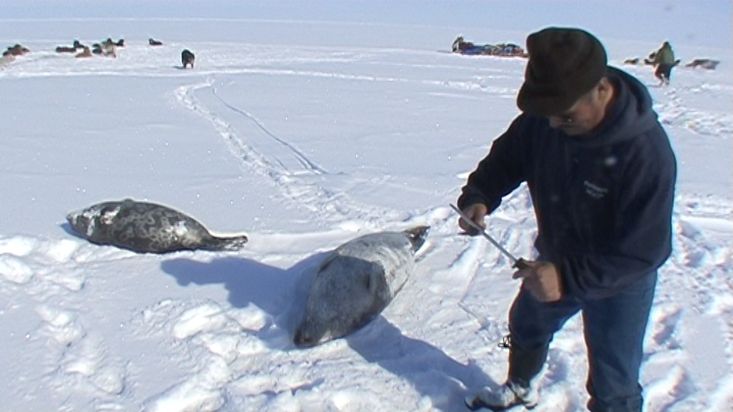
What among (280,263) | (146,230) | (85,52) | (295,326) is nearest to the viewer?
(295,326)

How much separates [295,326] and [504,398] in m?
1.09

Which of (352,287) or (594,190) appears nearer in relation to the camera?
(594,190)

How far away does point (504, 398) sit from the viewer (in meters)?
2.70

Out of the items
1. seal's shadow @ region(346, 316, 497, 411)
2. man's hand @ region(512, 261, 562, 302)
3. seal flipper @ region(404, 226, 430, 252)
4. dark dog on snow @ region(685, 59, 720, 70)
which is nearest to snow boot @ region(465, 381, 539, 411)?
seal's shadow @ region(346, 316, 497, 411)

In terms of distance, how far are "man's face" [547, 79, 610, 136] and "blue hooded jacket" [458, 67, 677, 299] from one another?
0.08 feet

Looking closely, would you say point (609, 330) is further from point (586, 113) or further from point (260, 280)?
point (260, 280)

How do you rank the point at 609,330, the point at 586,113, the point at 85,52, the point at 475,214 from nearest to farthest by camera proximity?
1. the point at 586,113
2. the point at 609,330
3. the point at 475,214
4. the point at 85,52

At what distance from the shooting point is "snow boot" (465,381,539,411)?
271cm

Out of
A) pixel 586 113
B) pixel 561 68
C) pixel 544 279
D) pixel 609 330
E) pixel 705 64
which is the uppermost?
pixel 561 68

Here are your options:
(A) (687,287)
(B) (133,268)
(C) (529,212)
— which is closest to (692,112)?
(C) (529,212)

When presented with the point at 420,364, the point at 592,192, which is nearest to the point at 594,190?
the point at 592,192

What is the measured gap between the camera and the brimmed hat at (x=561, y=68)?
1759mm

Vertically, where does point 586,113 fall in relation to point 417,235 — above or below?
above

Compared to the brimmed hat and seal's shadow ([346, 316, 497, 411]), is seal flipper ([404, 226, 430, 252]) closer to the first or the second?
seal's shadow ([346, 316, 497, 411])
